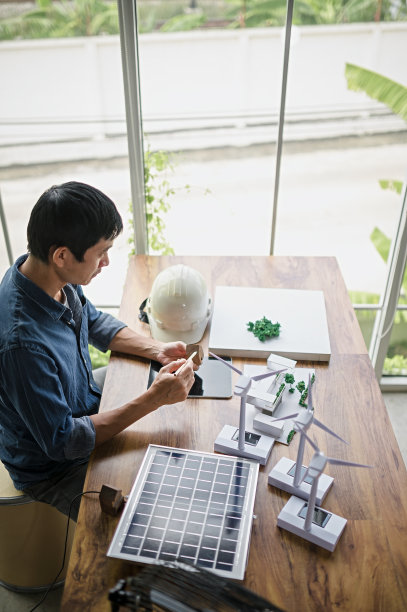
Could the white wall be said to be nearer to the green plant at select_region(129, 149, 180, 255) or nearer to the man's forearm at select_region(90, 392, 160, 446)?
the green plant at select_region(129, 149, 180, 255)

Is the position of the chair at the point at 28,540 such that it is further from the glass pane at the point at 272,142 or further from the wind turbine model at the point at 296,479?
the glass pane at the point at 272,142

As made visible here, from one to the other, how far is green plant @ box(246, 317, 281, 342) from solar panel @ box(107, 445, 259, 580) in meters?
0.55

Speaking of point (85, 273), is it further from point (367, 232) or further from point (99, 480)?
point (367, 232)

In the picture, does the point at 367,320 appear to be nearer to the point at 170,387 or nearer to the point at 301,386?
the point at 301,386

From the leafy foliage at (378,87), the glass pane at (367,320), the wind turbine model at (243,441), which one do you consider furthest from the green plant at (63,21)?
the glass pane at (367,320)

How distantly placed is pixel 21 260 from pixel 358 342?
3.60 feet

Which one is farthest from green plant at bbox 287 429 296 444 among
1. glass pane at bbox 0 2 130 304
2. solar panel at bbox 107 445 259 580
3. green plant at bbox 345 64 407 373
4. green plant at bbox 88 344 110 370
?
green plant at bbox 88 344 110 370

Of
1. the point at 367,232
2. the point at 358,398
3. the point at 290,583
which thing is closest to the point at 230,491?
the point at 290,583

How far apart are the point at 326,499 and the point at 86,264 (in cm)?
84

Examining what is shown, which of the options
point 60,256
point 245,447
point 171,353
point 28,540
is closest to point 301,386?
point 245,447

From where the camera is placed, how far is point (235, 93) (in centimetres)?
230

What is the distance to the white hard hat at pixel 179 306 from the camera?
69.1 inches

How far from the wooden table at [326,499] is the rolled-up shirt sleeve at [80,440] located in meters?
0.04

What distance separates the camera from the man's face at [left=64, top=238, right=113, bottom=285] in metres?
1.41
